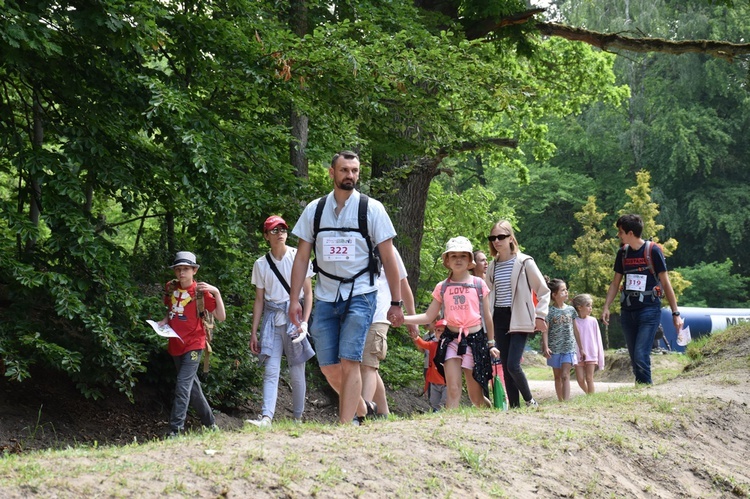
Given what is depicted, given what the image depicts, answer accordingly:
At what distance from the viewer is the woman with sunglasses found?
9617mm

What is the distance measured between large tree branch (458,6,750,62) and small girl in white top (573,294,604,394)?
5732 mm

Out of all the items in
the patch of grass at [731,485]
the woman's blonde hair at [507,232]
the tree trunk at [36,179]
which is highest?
the tree trunk at [36,179]

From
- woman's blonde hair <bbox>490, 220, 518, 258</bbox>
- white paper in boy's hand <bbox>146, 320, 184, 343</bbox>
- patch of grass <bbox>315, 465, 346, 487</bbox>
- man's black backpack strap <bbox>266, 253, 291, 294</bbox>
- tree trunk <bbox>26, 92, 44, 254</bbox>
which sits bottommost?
patch of grass <bbox>315, 465, 346, 487</bbox>

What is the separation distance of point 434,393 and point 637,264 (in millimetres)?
2589

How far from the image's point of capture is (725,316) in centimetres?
4106

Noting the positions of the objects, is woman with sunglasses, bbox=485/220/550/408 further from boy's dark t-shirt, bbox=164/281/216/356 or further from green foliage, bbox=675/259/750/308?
green foliage, bbox=675/259/750/308

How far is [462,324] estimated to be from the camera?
9141 millimetres

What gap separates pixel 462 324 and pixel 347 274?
6.48 feet

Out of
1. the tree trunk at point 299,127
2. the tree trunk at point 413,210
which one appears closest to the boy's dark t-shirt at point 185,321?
the tree trunk at point 299,127

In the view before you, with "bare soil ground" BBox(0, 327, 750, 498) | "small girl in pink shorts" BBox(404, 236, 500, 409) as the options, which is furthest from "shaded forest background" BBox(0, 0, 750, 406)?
"small girl in pink shorts" BBox(404, 236, 500, 409)

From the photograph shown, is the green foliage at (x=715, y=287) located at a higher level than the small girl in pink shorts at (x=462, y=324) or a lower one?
higher

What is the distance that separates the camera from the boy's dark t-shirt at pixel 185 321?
9.16 metres

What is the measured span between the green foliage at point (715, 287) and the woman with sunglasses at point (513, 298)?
44.0 m

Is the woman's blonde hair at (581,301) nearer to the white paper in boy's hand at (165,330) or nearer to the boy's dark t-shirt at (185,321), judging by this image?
the boy's dark t-shirt at (185,321)
